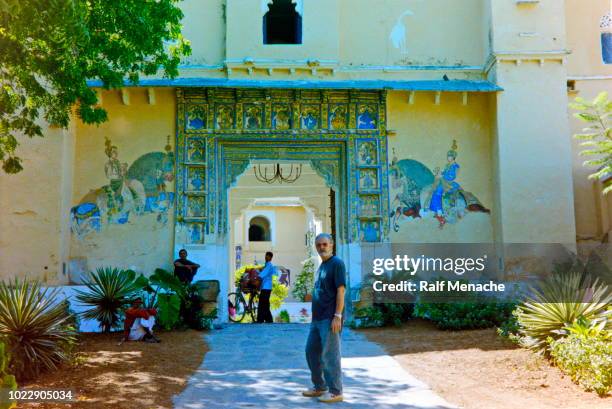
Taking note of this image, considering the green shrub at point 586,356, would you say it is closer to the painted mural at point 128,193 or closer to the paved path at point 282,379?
the paved path at point 282,379

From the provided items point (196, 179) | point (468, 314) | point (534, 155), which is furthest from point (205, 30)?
point (468, 314)

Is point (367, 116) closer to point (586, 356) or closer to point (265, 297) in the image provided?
point (265, 297)

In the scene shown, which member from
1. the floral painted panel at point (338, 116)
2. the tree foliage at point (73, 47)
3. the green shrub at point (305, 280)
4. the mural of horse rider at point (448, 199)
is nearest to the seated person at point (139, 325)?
the tree foliage at point (73, 47)

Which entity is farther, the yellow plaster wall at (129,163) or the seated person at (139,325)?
the yellow plaster wall at (129,163)

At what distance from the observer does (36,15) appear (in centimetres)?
775

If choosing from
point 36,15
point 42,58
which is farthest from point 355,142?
point 36,15

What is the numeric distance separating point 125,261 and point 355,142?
5478 mm

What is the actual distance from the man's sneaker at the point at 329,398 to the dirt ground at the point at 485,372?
3.75 feet

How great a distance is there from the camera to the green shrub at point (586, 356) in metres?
7.02

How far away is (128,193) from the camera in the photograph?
46.5 feet

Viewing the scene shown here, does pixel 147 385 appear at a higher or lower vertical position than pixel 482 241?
lower

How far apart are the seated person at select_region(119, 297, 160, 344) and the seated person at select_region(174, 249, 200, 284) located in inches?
91.0

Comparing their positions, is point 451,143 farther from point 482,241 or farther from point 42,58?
point 42,58

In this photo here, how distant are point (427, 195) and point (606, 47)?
5811 millimetres
